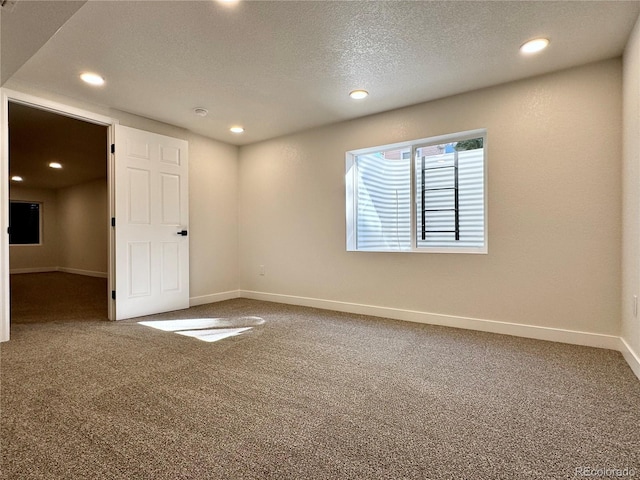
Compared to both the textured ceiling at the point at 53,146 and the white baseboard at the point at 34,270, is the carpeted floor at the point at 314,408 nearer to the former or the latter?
the textured ceiling at the point at 53,146

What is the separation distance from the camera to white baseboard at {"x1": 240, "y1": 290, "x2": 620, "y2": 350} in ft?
8.77

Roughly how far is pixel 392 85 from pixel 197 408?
294cm

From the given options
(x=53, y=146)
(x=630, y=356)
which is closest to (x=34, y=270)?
(x=53, y=146)

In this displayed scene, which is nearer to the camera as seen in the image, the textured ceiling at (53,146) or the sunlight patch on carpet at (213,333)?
the sunlight patch on carpet at (213,333)

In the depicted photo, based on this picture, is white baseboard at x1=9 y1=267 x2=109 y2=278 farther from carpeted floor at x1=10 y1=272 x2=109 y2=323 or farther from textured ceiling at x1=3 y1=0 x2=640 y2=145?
textured ceiling at x1=3 y1=0 x2=640 y2=145

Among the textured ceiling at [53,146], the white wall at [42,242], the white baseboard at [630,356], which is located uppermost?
the textured ceiling at [53,146]

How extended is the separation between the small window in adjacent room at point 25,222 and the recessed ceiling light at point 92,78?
8.35 m

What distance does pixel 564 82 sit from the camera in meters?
2.77

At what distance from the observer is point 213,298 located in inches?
183

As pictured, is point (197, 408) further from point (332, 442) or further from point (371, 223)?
point (371, 223)

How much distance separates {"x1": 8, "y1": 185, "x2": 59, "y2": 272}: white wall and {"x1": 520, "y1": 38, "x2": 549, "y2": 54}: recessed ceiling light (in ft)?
36.8

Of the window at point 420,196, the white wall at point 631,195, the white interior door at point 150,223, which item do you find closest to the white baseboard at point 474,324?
the white wall at point 631,195

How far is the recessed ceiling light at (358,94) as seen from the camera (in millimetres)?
3174

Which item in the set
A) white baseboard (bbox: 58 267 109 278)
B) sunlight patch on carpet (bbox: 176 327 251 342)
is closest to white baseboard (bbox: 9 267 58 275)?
white baseboard (bbox: 58 267 109 278)
